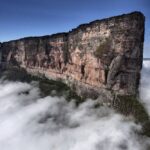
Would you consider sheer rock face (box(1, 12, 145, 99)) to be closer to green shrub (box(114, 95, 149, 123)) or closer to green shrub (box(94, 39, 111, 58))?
green shrub (box(94, 39, 111, 58))

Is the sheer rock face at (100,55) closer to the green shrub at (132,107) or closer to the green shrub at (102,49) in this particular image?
the green shrub at (102,49)

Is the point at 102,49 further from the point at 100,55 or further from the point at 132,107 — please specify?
the point at 132,107

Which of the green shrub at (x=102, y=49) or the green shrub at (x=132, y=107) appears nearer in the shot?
the green shrub at (x=132, y=107)

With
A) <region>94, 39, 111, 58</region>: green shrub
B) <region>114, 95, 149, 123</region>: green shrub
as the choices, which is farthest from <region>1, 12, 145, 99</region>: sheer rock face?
<region>114, 95, 149, 123</region>: green shrub

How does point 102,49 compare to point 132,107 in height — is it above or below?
above

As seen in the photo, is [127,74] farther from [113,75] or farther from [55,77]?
[55,77]

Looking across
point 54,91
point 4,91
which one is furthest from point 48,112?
point 4,91

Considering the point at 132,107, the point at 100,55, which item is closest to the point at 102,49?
the point at 100,55

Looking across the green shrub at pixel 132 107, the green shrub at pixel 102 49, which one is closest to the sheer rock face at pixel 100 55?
the green shrub at pixel 102 49
